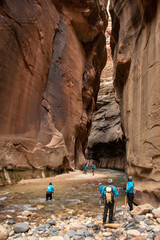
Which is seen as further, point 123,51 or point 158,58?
point 123,51

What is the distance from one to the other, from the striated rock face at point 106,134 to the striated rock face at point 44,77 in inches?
488

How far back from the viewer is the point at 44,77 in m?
17.5

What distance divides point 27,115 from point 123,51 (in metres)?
8.68

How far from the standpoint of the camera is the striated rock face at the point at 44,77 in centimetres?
1355

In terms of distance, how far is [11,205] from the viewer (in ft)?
23.2

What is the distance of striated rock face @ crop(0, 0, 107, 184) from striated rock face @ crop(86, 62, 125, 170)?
40.6 ft

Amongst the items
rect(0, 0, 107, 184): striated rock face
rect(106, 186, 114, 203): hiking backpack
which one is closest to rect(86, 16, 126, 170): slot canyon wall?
rect(0, 0, 107, 184): striated rock face

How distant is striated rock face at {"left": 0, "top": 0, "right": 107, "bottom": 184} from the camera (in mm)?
13555

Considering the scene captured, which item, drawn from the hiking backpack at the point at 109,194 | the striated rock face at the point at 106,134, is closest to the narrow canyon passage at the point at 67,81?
the hiking backpack at the point at 109,194

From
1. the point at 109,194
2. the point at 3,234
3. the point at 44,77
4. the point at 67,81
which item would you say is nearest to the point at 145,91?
the point at 109,194

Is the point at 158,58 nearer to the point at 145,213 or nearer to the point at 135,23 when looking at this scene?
the point at 135,23

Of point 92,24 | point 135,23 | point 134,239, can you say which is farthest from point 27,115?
point 92,24

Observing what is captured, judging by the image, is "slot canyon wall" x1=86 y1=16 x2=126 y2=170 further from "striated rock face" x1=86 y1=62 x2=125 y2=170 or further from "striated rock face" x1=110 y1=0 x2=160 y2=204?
"striated rock face" x1=110 y1=0 x2=160 y2=204

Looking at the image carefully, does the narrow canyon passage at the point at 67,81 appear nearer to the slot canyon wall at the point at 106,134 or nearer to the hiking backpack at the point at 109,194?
the hiking backpack at the point at 109,194
